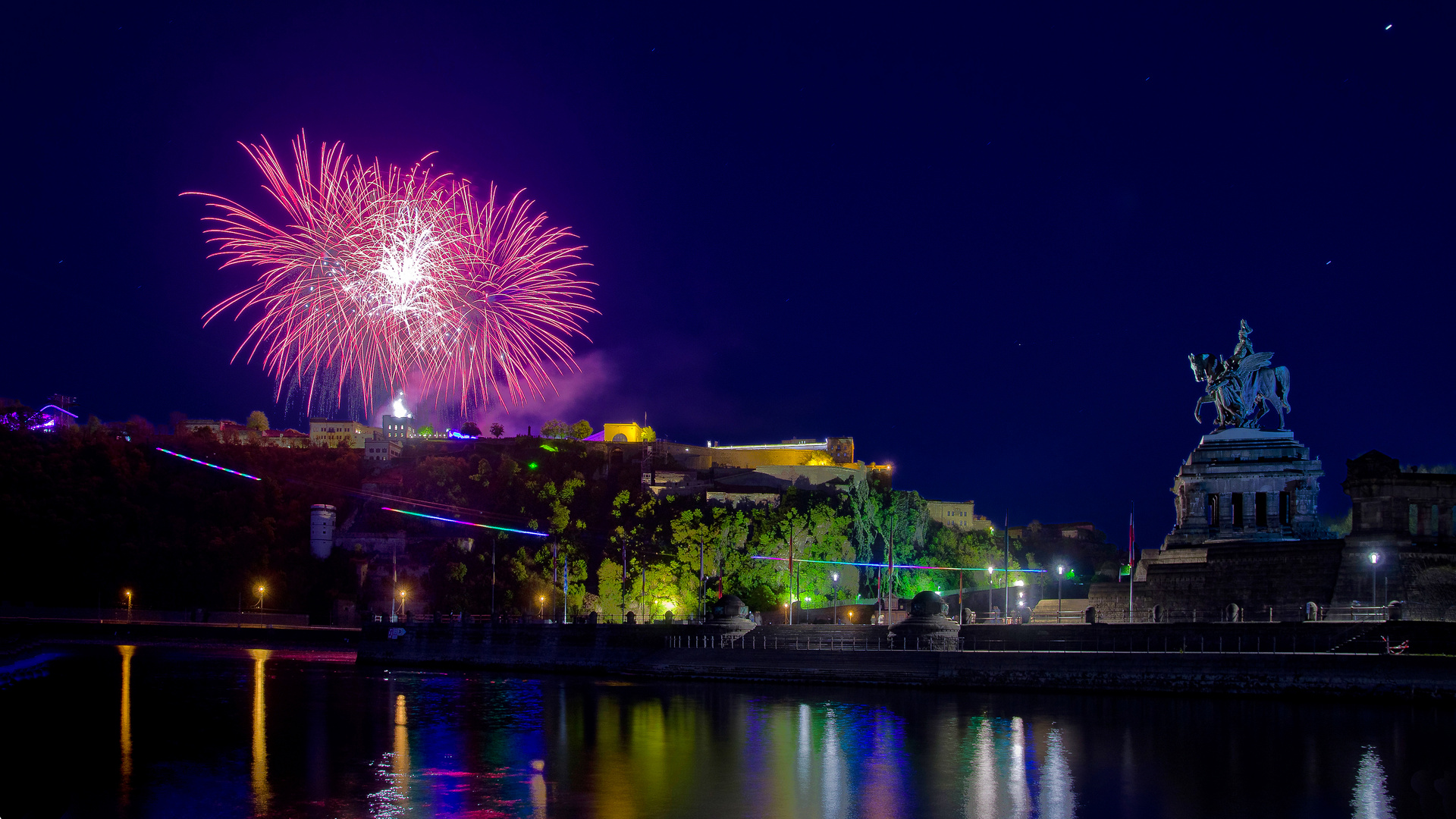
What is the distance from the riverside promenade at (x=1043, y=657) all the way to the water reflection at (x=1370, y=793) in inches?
451

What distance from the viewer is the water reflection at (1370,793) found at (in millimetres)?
23047

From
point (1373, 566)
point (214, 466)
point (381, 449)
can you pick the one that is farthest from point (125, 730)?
point (381, 449)

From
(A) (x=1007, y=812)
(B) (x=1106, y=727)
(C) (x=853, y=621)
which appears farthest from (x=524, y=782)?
(C) (x=853, y=621)

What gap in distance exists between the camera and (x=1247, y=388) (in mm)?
59531

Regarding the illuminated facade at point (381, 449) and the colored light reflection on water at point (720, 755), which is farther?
the illuminated facade at point (381, 449)

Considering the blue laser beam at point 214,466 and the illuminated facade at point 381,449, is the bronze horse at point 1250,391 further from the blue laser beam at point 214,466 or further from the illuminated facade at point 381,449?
the illuminated facade at point 381,449

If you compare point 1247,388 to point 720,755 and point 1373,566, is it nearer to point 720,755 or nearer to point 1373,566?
point 1373,566

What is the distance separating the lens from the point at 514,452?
124 meters

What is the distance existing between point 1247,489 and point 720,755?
36.4 m

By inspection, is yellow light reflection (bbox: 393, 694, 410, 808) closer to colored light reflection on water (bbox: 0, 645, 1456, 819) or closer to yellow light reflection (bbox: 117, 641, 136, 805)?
colored light reflection on water (bbox: 0, 645, 1456, 819)

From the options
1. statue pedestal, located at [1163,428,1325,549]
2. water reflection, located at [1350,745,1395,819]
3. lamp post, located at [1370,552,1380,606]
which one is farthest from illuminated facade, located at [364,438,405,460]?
water reflection, located at [1350,745,1395,819]

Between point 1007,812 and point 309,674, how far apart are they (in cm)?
4433

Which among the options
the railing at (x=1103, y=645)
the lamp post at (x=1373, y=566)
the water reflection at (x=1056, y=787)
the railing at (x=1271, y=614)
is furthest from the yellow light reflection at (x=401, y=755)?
the lamp post at (x=1373, y=566)

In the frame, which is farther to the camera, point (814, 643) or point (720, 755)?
point (814, 643)
